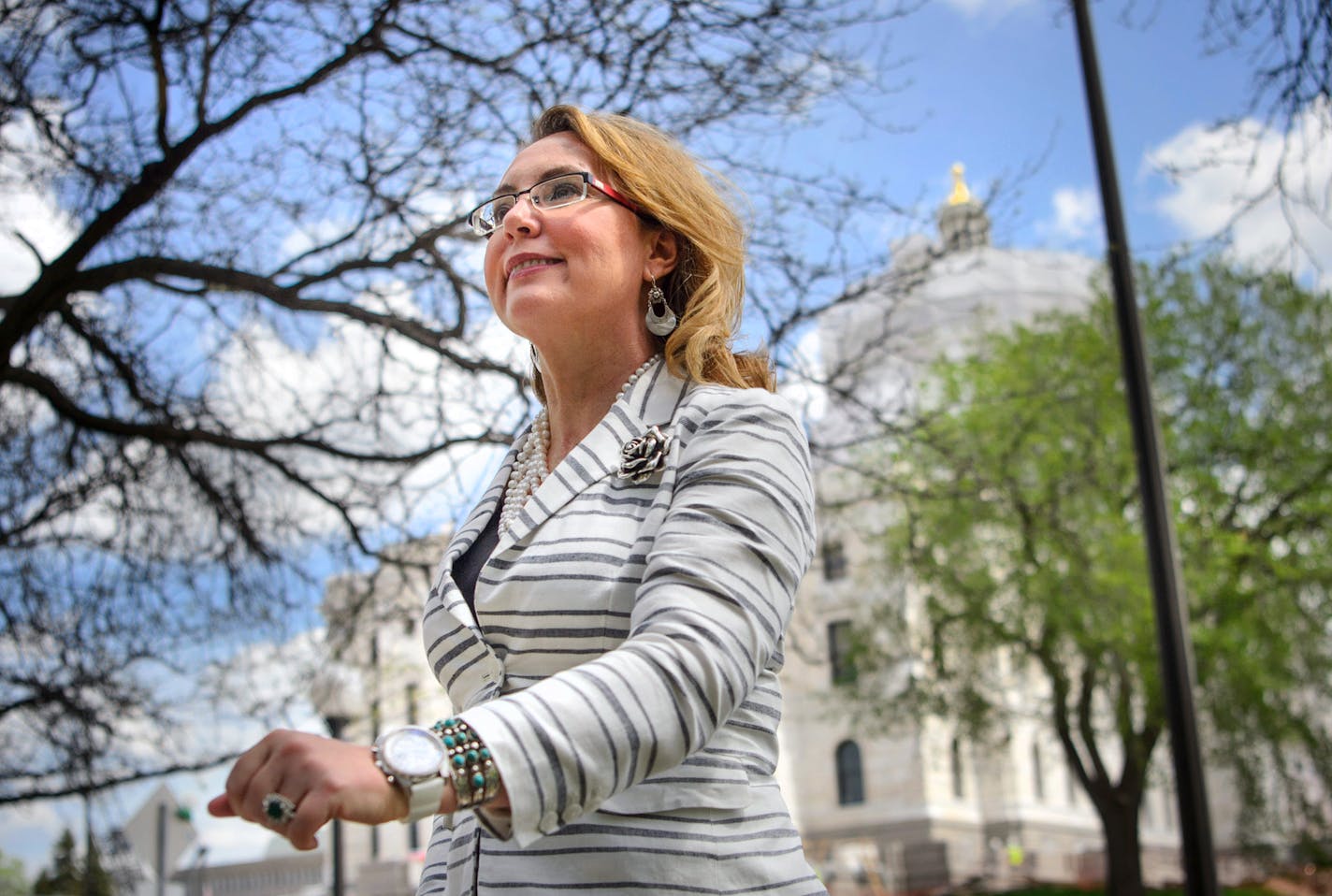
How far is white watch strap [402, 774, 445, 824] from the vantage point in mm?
→ 1179

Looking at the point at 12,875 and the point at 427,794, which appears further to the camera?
the point at 12,875

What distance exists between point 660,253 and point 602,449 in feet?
1.32

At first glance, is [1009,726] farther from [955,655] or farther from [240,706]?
[240,706]

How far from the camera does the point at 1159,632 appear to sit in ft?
22.6

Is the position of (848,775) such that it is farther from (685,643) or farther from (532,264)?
(685,643)

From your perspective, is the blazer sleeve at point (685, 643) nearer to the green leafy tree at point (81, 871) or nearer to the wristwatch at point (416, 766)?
the wristwatch at point (416, 766)

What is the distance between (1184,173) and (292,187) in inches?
193

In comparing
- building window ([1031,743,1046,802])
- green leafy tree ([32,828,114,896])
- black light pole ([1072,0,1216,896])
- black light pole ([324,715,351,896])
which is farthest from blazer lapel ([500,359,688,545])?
building window ([1031,743,1046,802])

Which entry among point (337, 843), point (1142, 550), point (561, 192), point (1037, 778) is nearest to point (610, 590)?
point (561, 192)

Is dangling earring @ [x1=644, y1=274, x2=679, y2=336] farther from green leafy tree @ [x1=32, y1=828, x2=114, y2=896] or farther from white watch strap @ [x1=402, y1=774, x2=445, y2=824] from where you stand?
green leafy tree @ [x1=32, y1=828, x2=114, y2=896]

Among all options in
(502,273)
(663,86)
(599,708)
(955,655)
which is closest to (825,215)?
(663,86)

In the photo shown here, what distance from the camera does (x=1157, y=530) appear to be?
699 cm

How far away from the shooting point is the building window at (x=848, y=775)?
52594mm

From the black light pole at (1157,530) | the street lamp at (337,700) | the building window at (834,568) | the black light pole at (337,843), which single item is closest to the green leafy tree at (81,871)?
the street lamp at (337,700)
